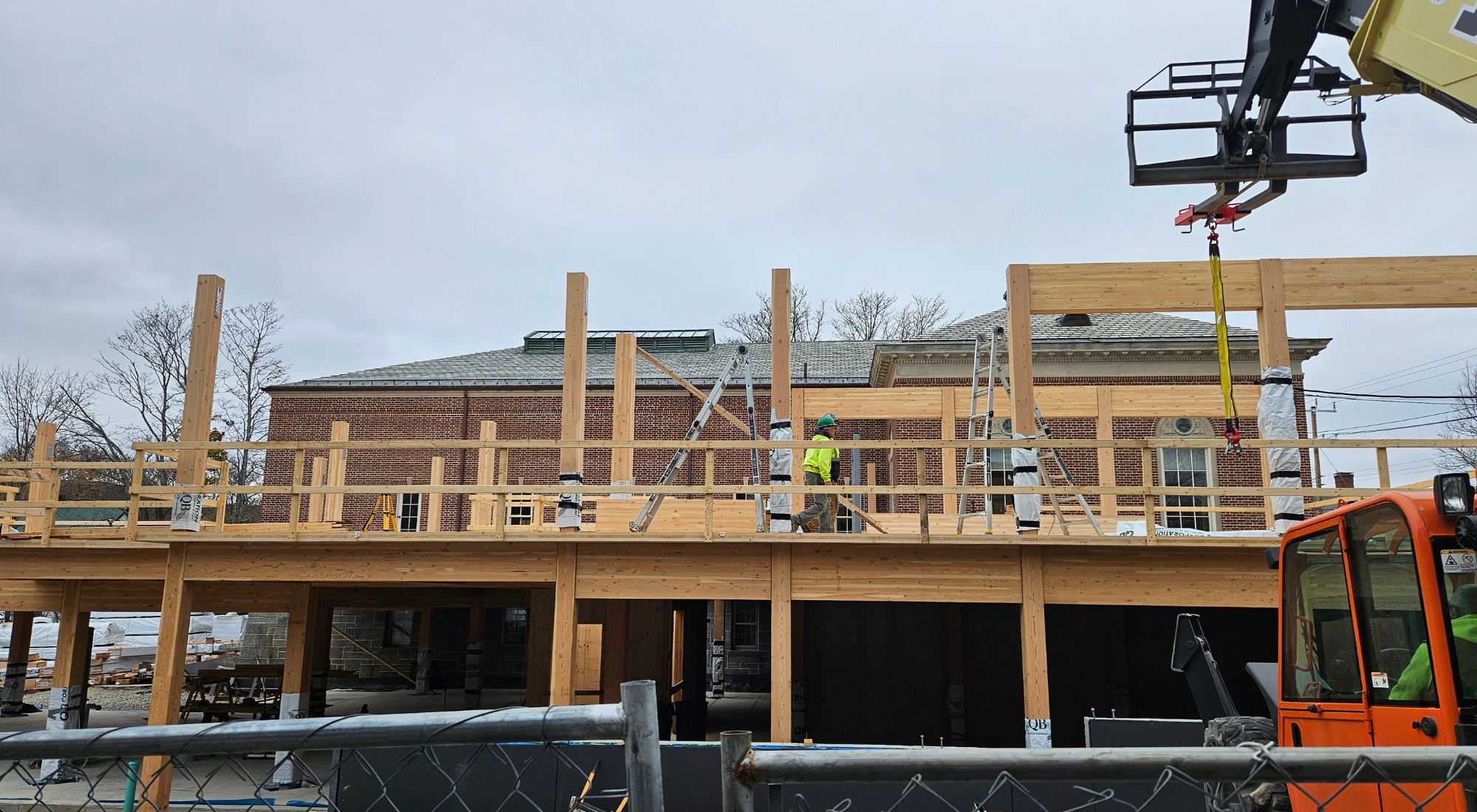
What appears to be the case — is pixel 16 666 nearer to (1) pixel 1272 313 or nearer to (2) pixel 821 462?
(2) pixel 821 462

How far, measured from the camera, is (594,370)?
32.6 metres

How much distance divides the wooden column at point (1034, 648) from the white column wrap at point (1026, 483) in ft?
1.11

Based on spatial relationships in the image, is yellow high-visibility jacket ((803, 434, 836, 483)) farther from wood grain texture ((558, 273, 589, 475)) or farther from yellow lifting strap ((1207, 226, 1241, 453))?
yellow lifting strap ((1207, 226, 1241, 453))

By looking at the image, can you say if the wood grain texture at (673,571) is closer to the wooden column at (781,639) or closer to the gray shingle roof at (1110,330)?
the wooden column at (781,639)

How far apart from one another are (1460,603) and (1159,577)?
6.43 m

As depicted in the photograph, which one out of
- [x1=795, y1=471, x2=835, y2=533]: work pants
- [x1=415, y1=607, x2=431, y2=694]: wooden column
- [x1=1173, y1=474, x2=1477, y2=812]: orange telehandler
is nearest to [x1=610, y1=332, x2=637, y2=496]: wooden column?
[x1=795, y1=471, x2=835, y2=533]: work pants

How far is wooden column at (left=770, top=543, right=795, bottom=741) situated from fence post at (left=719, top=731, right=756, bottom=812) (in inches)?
336

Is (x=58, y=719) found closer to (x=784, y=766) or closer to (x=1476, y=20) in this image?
(x=784, y=766)

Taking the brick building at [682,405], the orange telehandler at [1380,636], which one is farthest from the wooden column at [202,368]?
the brick building at [682,405]

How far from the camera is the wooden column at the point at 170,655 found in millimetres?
11047

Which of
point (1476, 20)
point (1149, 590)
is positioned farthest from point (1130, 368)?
point (1476, 20)

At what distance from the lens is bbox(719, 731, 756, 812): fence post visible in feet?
5.67

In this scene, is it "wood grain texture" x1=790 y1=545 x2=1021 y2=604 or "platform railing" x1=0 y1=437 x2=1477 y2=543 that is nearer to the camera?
"platform railing" x1=0 y1=437 x2=1477 y2=543

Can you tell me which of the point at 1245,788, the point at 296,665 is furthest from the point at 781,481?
the point at 296,665
